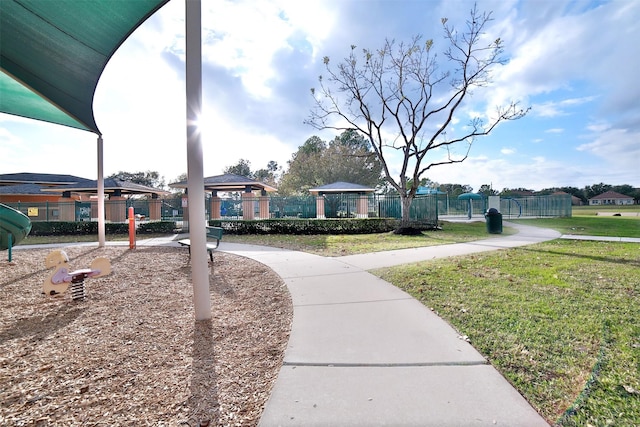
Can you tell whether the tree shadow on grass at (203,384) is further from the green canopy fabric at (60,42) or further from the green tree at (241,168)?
the green tree at (241,168)

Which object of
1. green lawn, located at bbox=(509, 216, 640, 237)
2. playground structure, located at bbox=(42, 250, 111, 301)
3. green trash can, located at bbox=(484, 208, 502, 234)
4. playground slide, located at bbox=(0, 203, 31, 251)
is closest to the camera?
playground slide, located at bbox=(0, 203, 31, 251)

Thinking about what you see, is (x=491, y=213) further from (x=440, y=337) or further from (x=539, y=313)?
(x=440, y=337)

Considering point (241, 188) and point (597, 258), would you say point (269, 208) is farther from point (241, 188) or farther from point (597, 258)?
point (597, 258)

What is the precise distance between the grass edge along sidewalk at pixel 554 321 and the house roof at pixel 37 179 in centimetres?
3411

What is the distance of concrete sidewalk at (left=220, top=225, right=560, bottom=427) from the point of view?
2.09 m

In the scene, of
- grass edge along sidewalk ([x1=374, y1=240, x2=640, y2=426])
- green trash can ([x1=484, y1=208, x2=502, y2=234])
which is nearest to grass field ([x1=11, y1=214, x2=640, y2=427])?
grass edge along sidewalk ([x1=374, y1=240, x2=640, y2=426])

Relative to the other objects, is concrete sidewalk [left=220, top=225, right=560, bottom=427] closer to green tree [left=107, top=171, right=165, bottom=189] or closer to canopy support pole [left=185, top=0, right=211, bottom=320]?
canopy support pole [left=185, top=0, right=211, bottom=320]

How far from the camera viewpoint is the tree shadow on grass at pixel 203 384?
218cm

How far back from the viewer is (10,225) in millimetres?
3789

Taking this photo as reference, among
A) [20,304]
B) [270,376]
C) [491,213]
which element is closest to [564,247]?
[491,213]

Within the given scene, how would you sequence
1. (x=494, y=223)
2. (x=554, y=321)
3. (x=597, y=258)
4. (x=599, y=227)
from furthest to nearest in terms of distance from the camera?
1. (x=599, y=227)
2. (x=494, y=223)
3. (x=597, y=258)
4. (x=554, y=321)

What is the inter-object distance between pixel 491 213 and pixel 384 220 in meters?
5.04

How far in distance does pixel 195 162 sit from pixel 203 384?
2.78 meters

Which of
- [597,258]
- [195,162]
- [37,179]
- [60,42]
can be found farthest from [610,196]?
[37,179]
